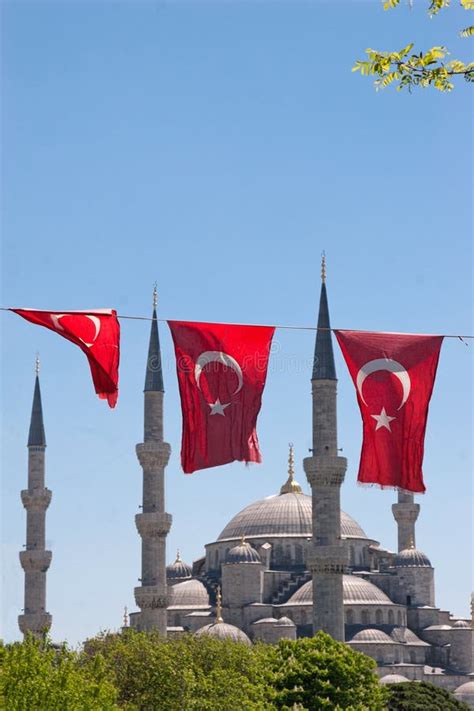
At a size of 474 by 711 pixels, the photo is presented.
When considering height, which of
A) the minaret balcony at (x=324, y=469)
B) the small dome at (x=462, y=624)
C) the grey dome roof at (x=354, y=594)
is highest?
the minaret balcony at (x=324, y=469)

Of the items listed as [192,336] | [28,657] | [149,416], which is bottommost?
[28,657]

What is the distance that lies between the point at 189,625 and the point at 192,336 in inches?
2666

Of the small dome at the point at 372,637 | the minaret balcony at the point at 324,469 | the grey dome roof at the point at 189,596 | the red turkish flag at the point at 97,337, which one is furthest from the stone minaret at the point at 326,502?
the red turkish flag at the point at 97,337

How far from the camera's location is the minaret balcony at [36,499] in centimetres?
7906

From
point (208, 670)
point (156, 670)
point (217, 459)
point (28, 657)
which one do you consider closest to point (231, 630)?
point (208, 670)

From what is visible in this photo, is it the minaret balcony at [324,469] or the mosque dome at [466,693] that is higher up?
the minaret balcony at [324,469]

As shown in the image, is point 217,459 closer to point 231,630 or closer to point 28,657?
point 28,657

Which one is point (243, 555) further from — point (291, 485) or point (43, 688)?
point (43, 688)

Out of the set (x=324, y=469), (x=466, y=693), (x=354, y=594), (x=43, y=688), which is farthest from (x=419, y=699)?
(x=43, y=688)

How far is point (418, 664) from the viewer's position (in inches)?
3546

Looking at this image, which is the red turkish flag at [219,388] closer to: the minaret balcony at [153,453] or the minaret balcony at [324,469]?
the minaret balcony at [324,469]

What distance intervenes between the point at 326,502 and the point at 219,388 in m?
40.3

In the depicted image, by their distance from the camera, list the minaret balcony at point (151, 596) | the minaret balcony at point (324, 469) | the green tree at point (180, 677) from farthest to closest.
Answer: the minaret balcony at point (151, 596) < the minaret balcony at point (324, 469) < the green tree at point (180, 677)

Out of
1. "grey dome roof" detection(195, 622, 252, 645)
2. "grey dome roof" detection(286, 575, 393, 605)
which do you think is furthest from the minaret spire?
"grey dome roof" detection(286, 575, 393, 605)
